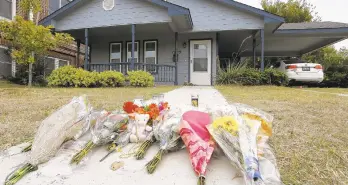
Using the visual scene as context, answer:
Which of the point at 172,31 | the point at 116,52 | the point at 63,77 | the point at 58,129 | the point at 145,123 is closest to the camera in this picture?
the point at 58,129

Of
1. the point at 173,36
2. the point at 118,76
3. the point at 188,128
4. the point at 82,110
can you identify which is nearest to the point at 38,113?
the point at 82,110

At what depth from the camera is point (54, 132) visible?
189 cm

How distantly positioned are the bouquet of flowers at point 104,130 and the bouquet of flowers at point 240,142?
32.9 inches

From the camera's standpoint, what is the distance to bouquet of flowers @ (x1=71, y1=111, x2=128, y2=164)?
1.90m

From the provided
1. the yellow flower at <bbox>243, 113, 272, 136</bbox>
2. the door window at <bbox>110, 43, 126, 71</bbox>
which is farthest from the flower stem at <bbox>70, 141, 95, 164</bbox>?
the door window at <bbox>110, 43, 126, 71</bbox>

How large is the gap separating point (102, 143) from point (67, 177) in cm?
50

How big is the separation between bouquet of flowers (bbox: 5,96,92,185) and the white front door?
31.0 ft

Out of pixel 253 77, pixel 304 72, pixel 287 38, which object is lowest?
pixel 253 77

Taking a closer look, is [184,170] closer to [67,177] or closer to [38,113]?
[67,177]

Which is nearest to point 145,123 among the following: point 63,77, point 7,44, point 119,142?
point 119,142

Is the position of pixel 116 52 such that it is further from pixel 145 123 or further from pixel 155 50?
pixel 145 123

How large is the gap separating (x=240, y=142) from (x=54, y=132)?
134cm

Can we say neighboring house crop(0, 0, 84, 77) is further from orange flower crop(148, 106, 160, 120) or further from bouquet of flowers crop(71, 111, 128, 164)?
orange flower crop(148, 106, 160, 120)

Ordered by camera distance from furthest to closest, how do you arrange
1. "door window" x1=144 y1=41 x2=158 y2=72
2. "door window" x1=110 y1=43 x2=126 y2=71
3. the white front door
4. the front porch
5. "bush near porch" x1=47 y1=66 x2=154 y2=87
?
"door window" x1=110 y1=43 x2=126 y2=71 → "door window" x1=144 y1=41 x2=158 y2=72 → the white front door → the front porch → "bush near porch" x1=47 y1=66 x2=154 y2=87
